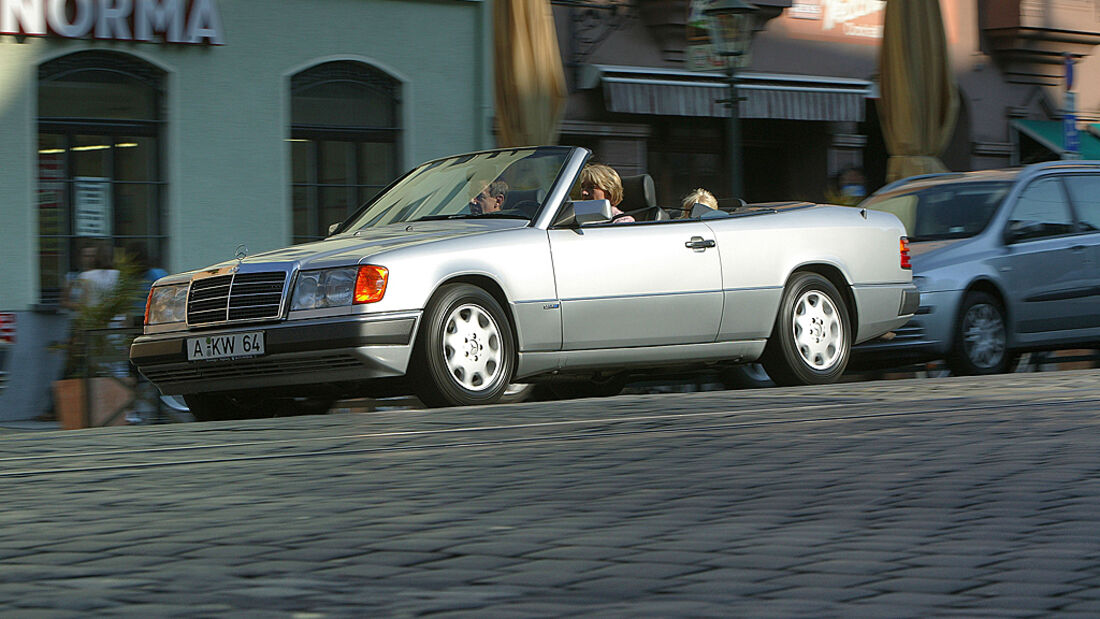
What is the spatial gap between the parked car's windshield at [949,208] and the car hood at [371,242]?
4.70 meters

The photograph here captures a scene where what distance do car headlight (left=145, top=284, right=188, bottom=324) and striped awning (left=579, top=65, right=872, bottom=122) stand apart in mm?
10730

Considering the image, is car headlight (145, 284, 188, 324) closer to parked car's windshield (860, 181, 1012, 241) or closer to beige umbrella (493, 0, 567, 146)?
parked car's windshield (860, 181, 1012, 241)

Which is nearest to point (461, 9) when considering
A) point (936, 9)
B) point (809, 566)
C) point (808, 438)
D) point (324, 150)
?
point (324, 150)

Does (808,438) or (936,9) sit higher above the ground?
(936,9)

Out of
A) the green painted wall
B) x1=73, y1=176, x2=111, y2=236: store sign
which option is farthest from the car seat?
x1=73, y1=176, x2=111, y2=236: store sign

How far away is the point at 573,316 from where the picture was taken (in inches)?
361

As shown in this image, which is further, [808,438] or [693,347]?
[693,347]

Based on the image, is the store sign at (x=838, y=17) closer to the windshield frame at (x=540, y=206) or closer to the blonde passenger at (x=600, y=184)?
the blonde passenger at (x=600, y=184)

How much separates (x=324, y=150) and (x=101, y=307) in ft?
21.9

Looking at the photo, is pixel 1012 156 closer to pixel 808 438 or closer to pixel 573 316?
pixel 573 316

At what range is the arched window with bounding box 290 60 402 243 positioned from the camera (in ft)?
57.4

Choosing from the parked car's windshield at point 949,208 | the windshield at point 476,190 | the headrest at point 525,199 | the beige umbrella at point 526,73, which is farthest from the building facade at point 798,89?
the headrest at point 525,199

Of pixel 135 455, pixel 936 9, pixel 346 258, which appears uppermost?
pixel 936 9

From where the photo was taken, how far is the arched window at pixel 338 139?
17500 millimetres
